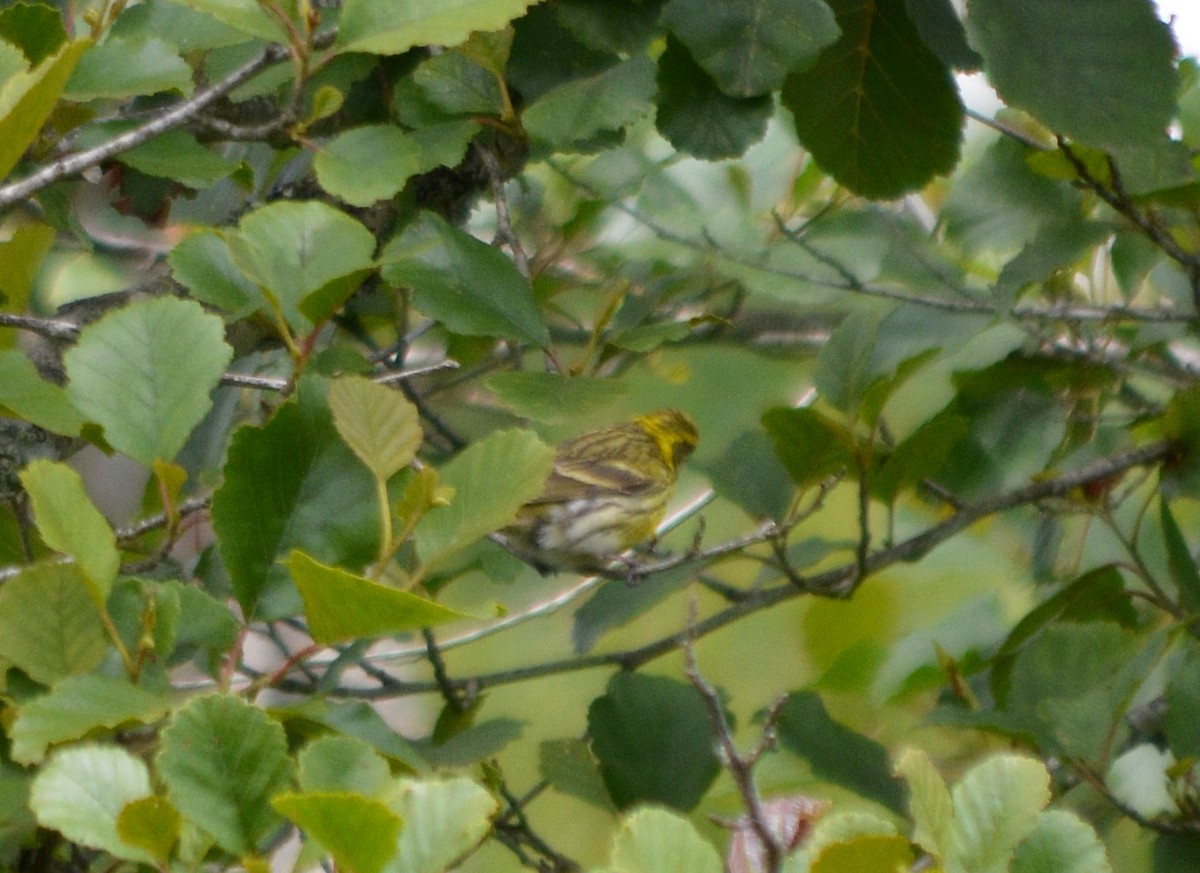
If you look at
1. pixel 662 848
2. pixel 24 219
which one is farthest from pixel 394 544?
pixel 24 219

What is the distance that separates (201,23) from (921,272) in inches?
37.7

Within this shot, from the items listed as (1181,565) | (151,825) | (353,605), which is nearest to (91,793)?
(151,825)

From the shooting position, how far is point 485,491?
809 mm

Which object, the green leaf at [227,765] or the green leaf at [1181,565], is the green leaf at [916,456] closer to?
the green leaf at [1181,565]

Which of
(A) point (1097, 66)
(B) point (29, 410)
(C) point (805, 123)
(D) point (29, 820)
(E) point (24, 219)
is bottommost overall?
(E) point (24, 219)

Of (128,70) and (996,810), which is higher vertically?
(128,70)

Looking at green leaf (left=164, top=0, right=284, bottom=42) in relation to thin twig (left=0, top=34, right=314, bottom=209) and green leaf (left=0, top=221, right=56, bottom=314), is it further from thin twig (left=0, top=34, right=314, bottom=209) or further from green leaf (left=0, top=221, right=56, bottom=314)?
green leaf (left=0, top=221, right=56, bottom=314)

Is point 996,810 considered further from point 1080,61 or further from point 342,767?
point 1080,61

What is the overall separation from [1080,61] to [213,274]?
675 mm

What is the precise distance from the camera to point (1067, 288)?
189 centimetres

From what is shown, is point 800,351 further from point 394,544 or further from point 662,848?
point 662,848

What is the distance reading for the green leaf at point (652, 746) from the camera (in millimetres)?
1368

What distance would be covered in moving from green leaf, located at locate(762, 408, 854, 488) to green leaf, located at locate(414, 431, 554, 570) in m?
0.63

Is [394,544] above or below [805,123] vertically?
below
